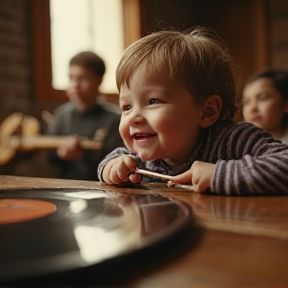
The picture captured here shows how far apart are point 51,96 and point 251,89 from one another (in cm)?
189

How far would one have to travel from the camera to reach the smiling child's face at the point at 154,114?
0.85 m

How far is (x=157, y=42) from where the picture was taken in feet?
3.00

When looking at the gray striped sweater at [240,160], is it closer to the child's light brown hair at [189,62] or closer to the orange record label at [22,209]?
the child's light brown hair at [189,62]

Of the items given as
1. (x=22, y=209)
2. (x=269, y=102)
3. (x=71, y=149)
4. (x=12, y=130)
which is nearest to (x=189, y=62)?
(x=22, y=209)

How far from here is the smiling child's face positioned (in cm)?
85

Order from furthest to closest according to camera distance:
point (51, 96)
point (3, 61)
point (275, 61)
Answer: point (275, 61), point (51, 96), point (3, 61)

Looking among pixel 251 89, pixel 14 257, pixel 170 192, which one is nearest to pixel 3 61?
pixel 251 89

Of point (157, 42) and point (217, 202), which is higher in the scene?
point (157, 42)

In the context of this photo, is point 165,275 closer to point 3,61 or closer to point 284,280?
point 284,280

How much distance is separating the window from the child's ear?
2.94 metres

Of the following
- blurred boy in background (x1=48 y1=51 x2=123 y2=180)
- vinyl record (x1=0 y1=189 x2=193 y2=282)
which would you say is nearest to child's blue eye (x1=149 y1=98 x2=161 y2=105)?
vinyl record (x1=0 y1=189 x2=193 y2=282)

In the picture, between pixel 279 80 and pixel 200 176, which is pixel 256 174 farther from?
pixel 279 80

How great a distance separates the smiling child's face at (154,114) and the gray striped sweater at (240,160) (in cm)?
6

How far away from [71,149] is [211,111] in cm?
175
